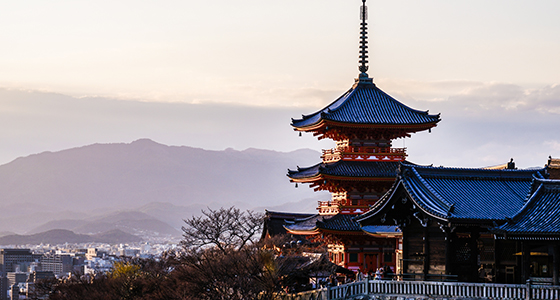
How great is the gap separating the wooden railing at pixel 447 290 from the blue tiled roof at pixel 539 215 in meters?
2.37

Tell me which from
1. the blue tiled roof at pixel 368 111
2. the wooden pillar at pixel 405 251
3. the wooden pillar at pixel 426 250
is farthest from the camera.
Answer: the blue tiled roof at pixel 368 111

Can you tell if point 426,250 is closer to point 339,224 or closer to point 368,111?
point 339,224

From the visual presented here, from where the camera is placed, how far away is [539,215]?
39.1 meters

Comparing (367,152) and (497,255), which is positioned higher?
(367,152)

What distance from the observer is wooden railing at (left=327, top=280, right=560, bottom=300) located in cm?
3559

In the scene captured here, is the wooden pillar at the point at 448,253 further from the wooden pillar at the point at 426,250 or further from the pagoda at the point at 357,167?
the pagoda at the point at 357,167

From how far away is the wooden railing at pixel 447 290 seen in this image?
117 ft

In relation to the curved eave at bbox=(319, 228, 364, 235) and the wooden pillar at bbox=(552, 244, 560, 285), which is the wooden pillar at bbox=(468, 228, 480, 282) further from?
the curved eave at bbox=(319, 228, 364, 235)

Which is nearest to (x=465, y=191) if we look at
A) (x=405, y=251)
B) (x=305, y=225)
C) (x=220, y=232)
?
(x=405, y=251)

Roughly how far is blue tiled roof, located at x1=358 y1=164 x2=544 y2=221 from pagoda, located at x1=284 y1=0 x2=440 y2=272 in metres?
12.9

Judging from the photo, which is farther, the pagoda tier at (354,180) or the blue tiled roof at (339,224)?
the pagoda tier at (354,180)

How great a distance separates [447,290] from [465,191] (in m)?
6.79

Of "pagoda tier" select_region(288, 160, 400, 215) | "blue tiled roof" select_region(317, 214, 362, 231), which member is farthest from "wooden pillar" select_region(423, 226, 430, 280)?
"pagoda tier" select_region(288, 160, 400, 215)

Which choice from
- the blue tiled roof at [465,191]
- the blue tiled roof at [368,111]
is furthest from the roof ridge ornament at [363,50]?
the blue tiled roof at [465,191]
